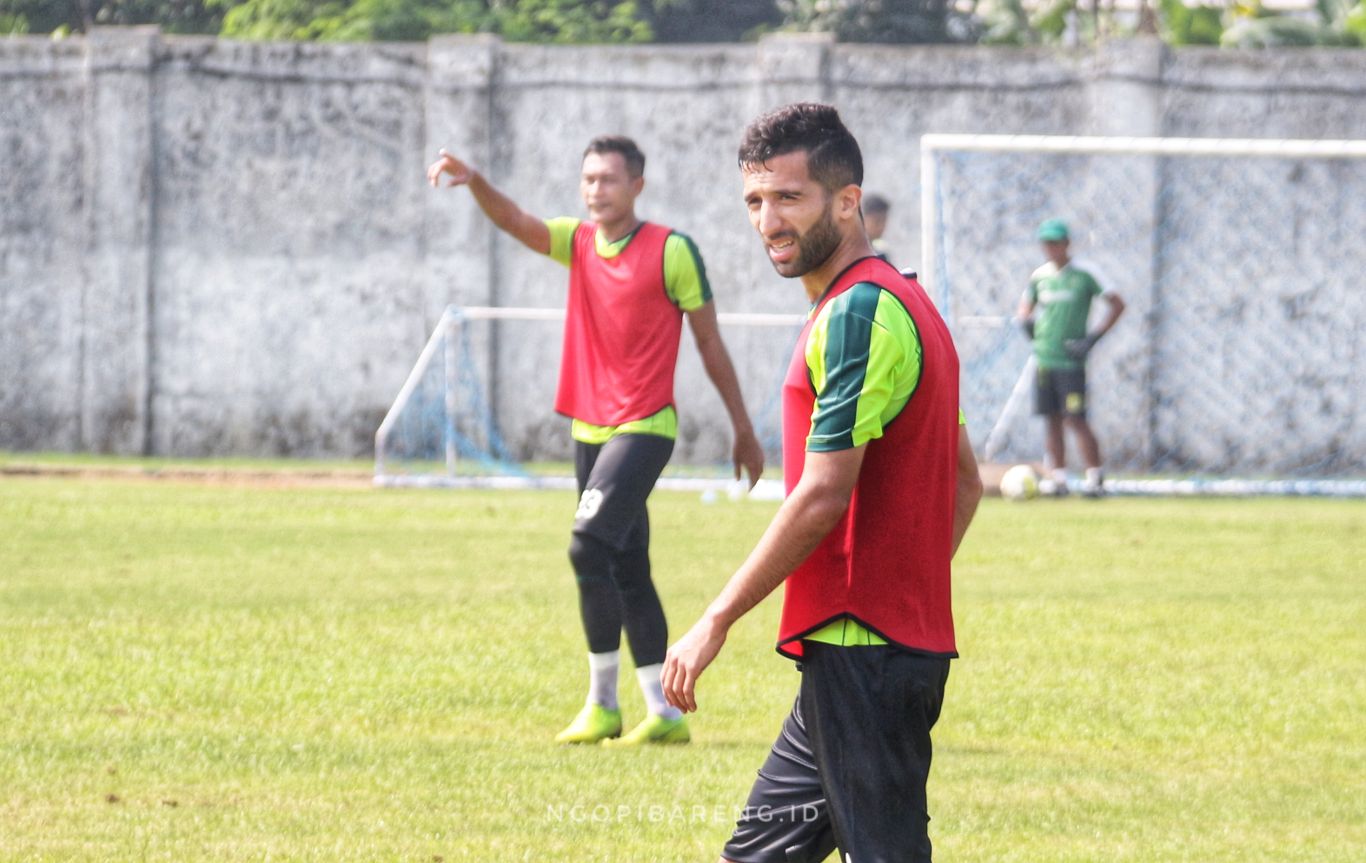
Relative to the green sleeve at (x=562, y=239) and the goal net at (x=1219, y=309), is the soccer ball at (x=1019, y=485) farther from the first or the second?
the green sleeve at (x=562, y=239)

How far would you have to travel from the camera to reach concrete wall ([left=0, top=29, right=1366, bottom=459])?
68.2 feet

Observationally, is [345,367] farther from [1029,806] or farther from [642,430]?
[1029,806]

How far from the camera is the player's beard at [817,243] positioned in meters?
3.87

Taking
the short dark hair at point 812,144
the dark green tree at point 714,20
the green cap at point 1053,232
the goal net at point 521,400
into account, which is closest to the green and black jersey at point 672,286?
the short dark hair at point 812,144

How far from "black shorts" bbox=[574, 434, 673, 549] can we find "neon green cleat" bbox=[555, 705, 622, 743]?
603 millimetres

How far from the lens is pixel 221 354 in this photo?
21.3 m

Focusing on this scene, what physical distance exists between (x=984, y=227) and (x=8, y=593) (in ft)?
40.8

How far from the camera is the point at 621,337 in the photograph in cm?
749

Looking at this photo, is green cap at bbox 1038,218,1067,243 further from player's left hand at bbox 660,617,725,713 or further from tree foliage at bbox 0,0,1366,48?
player's left hand at bbox 660,617,725,713

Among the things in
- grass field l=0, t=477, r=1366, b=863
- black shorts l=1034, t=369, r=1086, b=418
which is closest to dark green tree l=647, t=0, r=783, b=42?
black shorts l=1034, t=369, r=1086, b=418

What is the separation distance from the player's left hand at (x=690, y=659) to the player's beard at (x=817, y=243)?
716 millimetres

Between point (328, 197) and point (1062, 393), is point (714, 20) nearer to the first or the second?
point (328, 197)

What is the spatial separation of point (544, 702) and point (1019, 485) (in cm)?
925

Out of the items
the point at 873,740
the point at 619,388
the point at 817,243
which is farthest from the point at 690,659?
the point at 619,388
